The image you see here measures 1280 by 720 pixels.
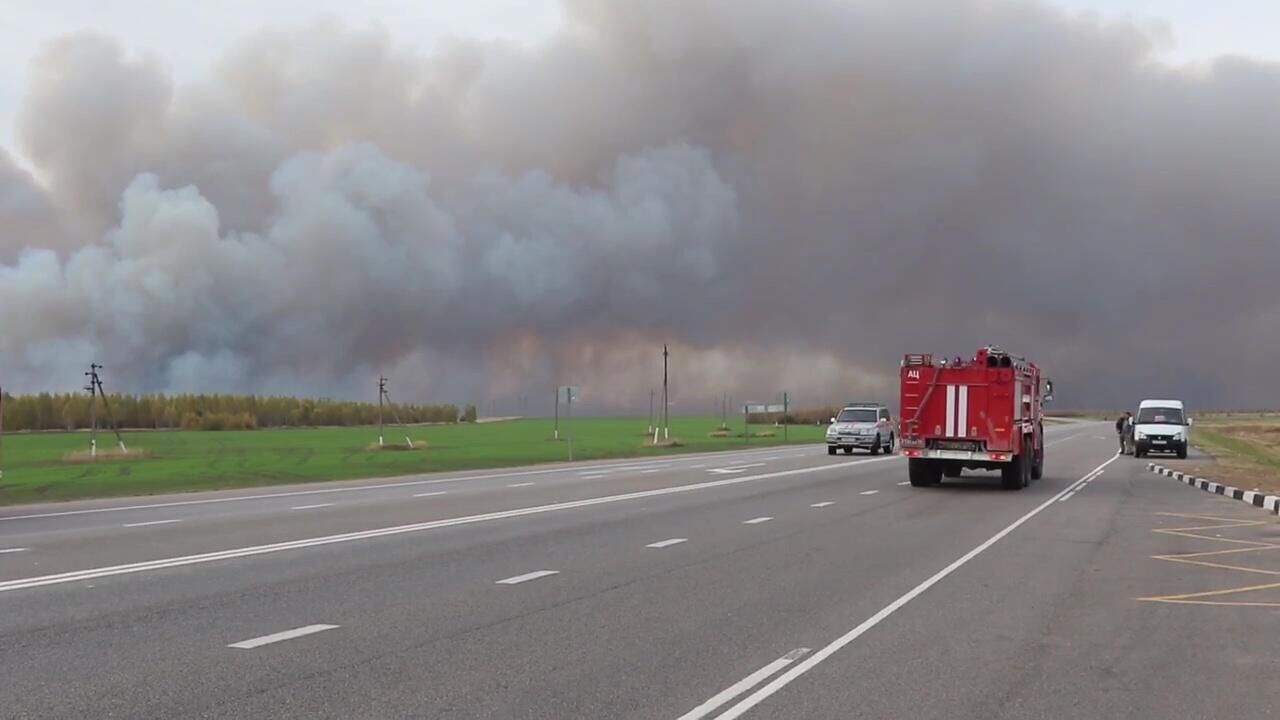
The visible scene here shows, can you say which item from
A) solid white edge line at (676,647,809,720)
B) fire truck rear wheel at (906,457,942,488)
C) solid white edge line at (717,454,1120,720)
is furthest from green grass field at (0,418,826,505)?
solid white edge line at (676,647,809,720)

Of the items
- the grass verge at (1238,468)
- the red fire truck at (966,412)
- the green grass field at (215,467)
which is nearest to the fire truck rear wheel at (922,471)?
the red fire truck at (966,412)

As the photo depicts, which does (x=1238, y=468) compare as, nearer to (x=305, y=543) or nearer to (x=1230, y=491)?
(x=1230, y=491)

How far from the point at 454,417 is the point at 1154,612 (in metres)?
155

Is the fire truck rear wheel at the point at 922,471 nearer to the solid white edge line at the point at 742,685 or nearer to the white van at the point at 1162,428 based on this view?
the solid white edge line at the point at 742,685

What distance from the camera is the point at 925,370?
90.1 feet

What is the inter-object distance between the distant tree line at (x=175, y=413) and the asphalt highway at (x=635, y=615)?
93.5 meters

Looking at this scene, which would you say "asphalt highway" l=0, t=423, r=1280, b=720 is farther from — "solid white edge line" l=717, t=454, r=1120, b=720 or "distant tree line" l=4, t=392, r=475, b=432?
"distant tree line" l=4, t=392, r=475, b=432

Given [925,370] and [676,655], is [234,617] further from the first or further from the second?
[925,370]

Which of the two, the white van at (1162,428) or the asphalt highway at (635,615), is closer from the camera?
the asphalt highway at (635,615)

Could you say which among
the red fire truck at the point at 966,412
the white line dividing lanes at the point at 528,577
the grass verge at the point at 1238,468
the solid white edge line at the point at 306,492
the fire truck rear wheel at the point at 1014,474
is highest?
the red fire truck at the point at 966,412

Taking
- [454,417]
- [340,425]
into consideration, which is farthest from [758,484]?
[454,417]

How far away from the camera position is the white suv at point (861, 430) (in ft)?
169

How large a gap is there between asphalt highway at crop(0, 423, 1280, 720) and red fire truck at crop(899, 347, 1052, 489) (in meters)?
6.41

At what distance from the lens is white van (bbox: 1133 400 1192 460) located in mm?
48156
